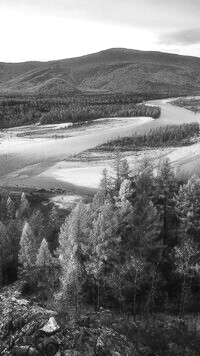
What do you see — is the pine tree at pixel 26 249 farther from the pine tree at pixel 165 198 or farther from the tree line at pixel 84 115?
the tree line at pixel 84 115

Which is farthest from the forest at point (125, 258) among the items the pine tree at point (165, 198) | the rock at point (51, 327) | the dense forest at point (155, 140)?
the dense forest at point (155, 140)

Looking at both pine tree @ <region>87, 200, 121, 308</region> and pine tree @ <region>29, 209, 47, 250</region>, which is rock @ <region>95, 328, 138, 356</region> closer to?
pine tree @ <region>87, 200, 121, 308</region>

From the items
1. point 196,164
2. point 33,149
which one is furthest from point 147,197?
point 33,149

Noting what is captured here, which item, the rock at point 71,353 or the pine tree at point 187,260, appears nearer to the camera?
the rock at point 71,353

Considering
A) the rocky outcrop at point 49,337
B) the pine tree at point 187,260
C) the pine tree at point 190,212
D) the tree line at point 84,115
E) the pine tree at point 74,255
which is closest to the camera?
the rocky outcrop at point 49,337

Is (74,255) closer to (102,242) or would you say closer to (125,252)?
(102,242)

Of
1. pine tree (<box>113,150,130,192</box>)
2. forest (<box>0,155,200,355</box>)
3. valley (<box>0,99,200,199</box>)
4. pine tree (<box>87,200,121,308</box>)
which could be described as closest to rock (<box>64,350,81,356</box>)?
forest (<box>0,155,200,355</box>)

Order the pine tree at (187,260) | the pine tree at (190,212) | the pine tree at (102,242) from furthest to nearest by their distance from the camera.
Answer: the pine tree at (190,212) < the pine tree at (102,242) < the pine tree at (187,260)

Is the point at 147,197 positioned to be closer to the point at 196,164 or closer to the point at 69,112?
the point at 196,164
